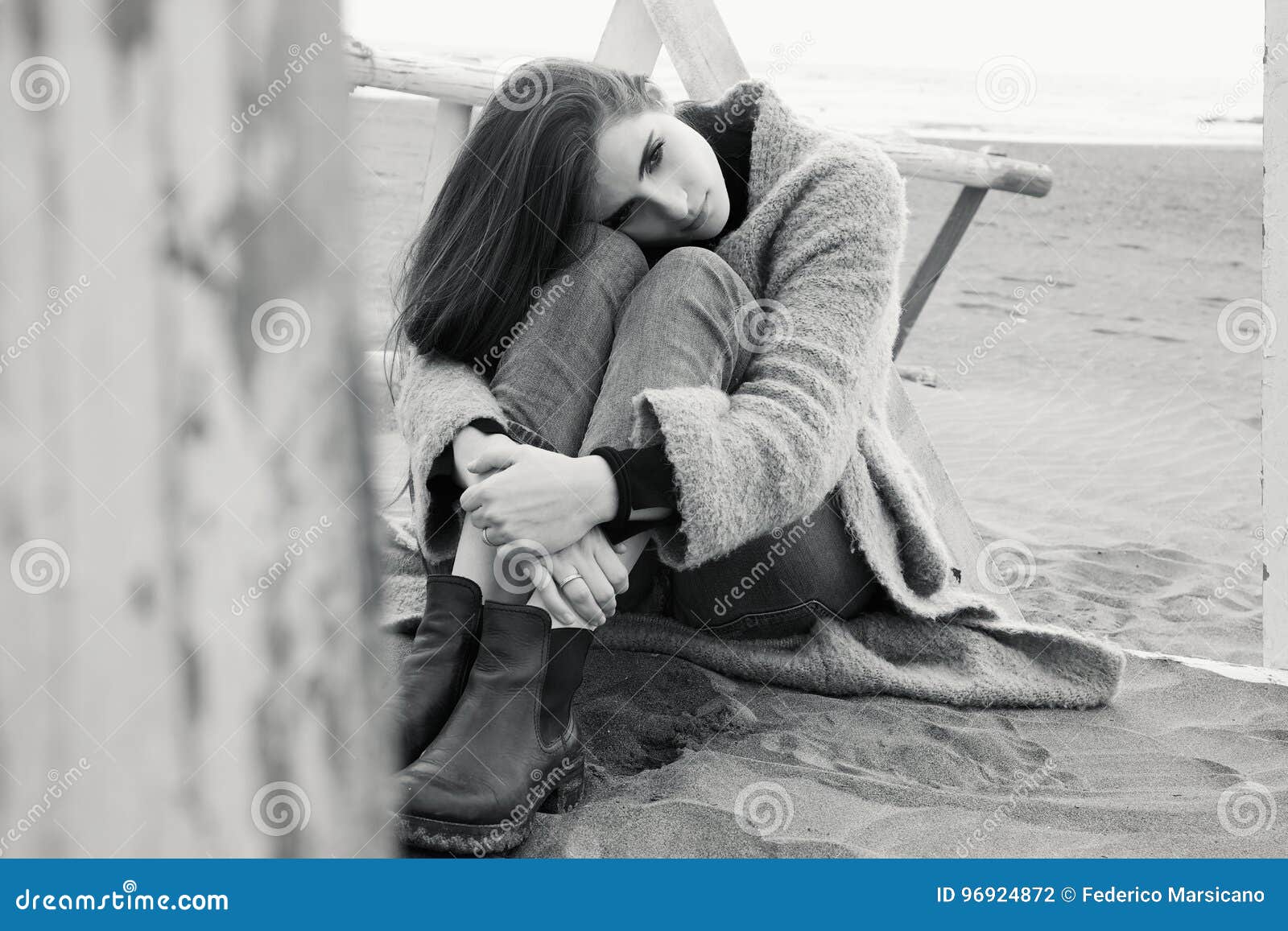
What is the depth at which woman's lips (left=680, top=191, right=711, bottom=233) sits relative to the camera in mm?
2059

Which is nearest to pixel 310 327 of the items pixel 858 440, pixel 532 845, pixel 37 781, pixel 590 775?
pixel 37 781

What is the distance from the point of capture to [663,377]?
5.72 ft

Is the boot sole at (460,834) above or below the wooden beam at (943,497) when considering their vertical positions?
above

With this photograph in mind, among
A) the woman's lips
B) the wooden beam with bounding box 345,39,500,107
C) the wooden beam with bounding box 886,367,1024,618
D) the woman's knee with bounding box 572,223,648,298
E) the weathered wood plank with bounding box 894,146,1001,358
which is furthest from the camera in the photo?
the weathered wood plank with bounding box 894,146,1001,358

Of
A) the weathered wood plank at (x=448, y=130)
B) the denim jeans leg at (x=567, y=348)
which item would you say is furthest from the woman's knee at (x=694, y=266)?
the weathered wood plank at (x=448, y=130)

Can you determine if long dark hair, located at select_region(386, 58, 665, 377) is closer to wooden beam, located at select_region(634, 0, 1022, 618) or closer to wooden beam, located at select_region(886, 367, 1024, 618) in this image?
wooden beam, located at select_region(634, 0, 1022, 618)

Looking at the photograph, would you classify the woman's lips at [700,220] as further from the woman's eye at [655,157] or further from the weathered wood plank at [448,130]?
the weathered wood plank at [448,130]

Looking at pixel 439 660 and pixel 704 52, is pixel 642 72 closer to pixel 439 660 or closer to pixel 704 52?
pixel 704 52

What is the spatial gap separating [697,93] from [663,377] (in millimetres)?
1189

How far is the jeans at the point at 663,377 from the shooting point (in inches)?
70.2

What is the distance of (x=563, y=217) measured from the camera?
6.64ft

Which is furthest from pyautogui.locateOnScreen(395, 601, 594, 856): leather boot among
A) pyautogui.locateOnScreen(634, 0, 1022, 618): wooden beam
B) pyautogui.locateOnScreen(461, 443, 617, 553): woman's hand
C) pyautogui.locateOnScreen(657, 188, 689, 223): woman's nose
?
pyautogui.locateOnScreen(634, 0, 1022, 618): wooden beam

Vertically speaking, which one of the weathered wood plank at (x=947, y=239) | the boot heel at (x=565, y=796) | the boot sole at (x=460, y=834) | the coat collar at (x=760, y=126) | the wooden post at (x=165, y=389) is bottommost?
the weathered wood plank at (x=947, y=239)

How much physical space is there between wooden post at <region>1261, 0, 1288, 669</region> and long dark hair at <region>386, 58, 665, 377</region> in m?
1.18
